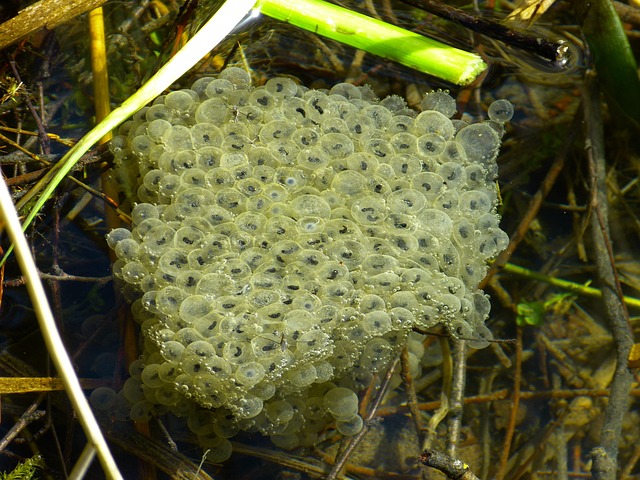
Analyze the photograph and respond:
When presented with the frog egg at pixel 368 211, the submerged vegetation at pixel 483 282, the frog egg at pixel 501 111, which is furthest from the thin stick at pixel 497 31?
the frog egg at pixel 368 211

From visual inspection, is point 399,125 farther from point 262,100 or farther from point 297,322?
point 297,322

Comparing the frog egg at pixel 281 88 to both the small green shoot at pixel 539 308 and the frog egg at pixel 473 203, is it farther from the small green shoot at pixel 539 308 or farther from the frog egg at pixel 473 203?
the small green shoot at pixel 539 308

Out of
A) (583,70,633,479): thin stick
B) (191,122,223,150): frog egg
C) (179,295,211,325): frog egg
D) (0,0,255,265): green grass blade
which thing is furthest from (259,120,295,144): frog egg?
(583,70,633,479): thin stick

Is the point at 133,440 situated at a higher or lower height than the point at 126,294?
lower

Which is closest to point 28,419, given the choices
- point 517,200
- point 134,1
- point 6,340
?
point 6,340

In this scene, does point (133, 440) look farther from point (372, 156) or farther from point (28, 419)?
point (372, 156)
